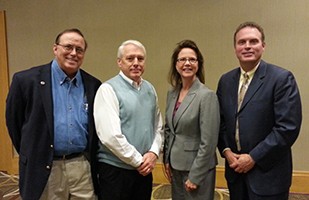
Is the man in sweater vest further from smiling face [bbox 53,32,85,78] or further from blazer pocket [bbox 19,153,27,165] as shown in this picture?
blazer pocket [bbox 19,153,27,165]

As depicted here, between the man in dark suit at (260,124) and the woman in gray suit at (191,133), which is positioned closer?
the man in dark suit at (260,124)

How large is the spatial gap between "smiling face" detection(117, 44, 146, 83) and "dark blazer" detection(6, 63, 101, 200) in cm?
48

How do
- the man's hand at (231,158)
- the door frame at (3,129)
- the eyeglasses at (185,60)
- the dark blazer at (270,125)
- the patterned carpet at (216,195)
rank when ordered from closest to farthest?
1. the dark blazer at (270,125)
2. the man's hand at (231,158)
3. the eyeglasses at (185,60)
4. the patterned carpet at (216,195)
5. the door frame at (3,129)

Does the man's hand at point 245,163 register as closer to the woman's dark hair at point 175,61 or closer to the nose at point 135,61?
the woman's dark hair at point 175,61

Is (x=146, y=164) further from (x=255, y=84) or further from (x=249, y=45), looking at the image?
(x=249, y=45)

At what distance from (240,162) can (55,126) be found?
3.77 ft

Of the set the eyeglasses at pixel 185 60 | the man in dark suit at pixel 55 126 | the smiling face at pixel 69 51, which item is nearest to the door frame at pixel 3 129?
the man in dark suit at pixel 55 126

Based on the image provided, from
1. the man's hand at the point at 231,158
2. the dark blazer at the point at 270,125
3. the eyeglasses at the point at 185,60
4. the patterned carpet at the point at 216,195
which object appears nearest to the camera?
the dark blazer at the point at 270,125

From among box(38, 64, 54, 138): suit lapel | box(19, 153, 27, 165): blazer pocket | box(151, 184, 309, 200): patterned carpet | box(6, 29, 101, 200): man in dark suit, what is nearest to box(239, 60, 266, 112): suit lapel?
box(6, 29, 101, 200): man in dark suit

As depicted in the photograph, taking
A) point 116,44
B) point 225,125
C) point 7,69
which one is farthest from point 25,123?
point 7,69

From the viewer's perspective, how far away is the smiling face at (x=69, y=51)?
1778 mm

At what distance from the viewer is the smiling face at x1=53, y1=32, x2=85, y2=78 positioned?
1.78 m

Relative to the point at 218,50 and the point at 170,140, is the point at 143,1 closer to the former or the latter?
the point at 218,50

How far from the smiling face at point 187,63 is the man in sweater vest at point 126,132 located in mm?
263
